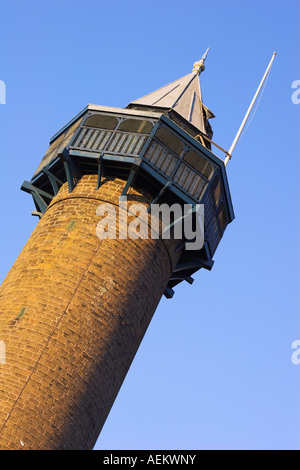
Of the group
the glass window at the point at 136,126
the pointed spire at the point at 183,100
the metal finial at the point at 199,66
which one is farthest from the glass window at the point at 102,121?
the metal finial at the point at 199,66

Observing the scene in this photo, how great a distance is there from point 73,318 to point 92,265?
72.5 inches

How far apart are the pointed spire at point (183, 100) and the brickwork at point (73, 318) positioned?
472 centimetres

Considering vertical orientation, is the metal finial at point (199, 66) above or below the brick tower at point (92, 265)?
above

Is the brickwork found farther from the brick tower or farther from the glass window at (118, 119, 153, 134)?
the glass window at (118, 119, 153, 134)

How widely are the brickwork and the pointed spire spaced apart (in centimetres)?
472

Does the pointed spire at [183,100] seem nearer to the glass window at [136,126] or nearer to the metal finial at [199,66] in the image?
the metal finial at [199,66]

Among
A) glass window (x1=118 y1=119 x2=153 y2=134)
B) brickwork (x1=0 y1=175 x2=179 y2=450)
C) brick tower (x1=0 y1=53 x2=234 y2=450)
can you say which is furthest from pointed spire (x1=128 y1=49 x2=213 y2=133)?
brickwork (x1=0 y1=175 x2=179 y2=450)

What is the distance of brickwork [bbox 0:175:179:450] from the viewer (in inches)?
760

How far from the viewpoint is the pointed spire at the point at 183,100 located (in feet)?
90.1

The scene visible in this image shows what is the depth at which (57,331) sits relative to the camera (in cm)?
2036

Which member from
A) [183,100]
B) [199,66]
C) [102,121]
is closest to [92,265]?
[102,121]

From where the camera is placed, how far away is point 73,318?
20719mm
